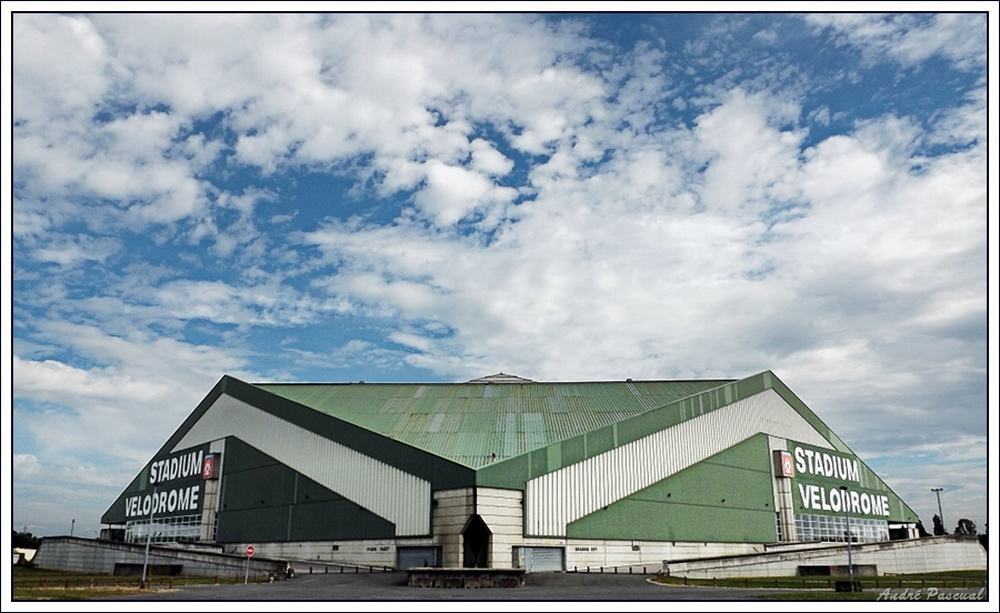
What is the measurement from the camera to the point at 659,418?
57.4 meters

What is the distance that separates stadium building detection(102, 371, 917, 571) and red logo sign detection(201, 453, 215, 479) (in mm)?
115

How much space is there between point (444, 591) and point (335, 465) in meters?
22.1

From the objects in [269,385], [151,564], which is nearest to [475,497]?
[151,564]

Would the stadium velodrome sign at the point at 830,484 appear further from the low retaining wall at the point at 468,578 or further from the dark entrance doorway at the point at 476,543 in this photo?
the low retaining wall at the point at 468,578

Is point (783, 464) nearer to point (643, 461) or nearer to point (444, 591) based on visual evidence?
point (643, 461)

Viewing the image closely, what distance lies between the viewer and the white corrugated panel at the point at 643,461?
164 feet

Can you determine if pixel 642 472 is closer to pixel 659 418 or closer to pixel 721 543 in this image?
pixel 659 418

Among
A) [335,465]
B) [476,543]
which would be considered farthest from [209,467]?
[476,543]

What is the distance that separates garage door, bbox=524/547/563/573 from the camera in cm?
4822

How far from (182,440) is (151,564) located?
29.8 metres

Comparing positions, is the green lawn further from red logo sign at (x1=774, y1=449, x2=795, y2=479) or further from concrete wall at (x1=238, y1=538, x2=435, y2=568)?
red logo sign at (x1=774, y1=449, x2=795, y2=479)

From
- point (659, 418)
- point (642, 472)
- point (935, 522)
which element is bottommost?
point (935, 522)
